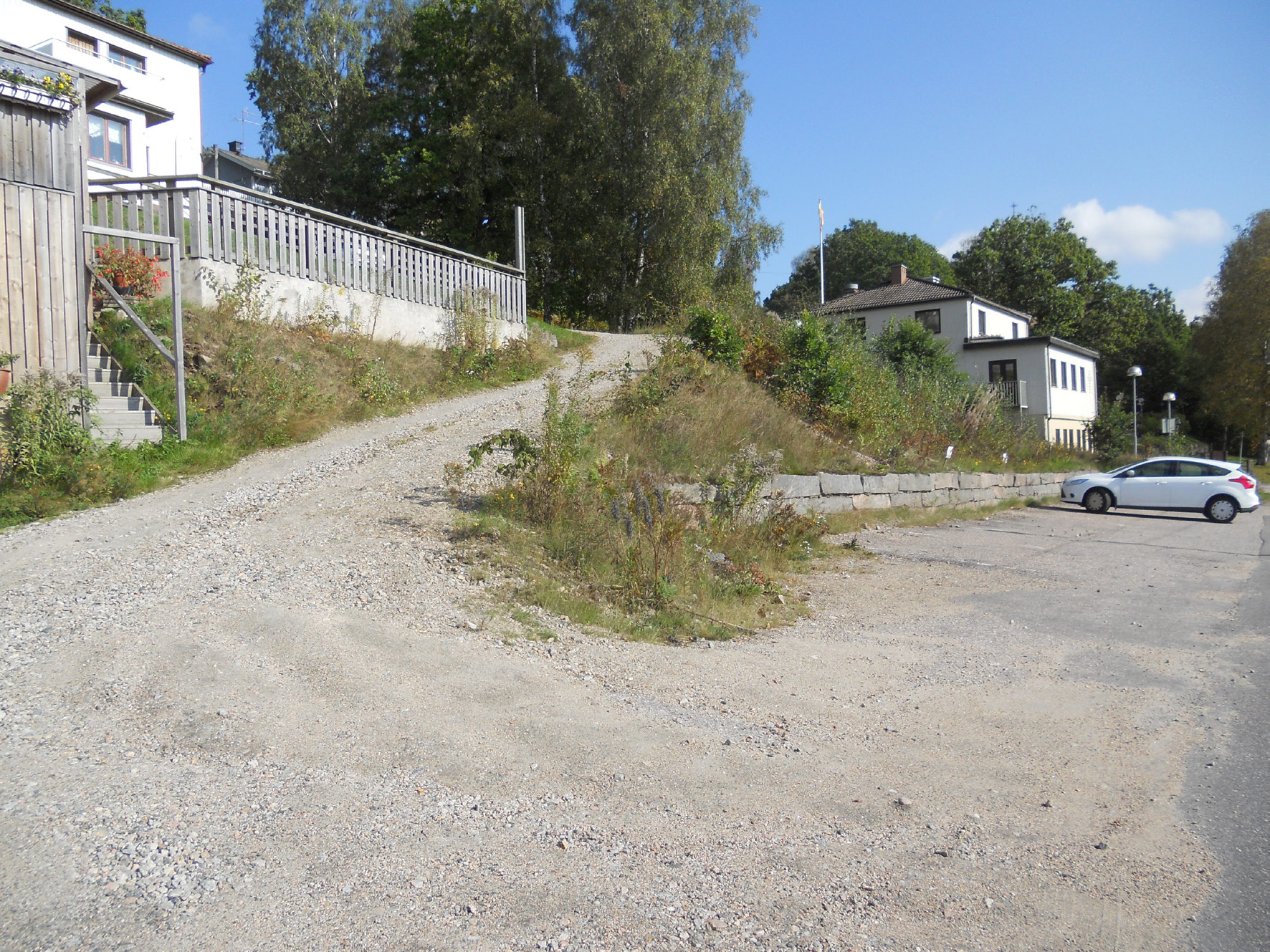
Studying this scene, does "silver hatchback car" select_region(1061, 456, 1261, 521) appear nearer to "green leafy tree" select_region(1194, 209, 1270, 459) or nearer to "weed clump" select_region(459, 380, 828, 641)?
"weed clump" select_region(459, 380, 828, 641)

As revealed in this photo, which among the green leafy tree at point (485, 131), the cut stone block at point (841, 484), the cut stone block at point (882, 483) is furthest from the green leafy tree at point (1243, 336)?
the cut stone block at point (841, 484)

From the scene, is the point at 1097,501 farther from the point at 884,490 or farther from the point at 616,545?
the point at 616,545

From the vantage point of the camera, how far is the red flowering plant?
38.3ft

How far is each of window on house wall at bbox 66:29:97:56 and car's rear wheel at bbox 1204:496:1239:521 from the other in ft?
120

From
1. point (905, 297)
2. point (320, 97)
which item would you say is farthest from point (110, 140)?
point (905, 297)

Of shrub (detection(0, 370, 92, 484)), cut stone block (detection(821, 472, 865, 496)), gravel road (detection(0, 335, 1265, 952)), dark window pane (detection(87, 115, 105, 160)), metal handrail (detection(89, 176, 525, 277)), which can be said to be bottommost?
gravel road (detection(0, 335, 1265, 952))

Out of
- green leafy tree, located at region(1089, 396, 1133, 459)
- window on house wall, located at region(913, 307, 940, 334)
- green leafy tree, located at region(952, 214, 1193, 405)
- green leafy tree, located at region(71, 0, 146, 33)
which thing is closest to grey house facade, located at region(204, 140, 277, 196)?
green leafy tree, located at region(71, 0, 146, 33)

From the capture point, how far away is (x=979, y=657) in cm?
676

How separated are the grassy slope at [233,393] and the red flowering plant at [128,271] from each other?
17.0 inches

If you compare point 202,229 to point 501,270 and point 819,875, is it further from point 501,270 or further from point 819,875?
point 819,875

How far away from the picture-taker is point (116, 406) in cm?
1001

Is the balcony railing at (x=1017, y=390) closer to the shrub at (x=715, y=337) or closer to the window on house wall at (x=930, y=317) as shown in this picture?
the window on house wall at (x=930, y=317)

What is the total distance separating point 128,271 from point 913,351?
21579mm

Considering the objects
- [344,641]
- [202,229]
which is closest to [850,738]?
[344,641]
